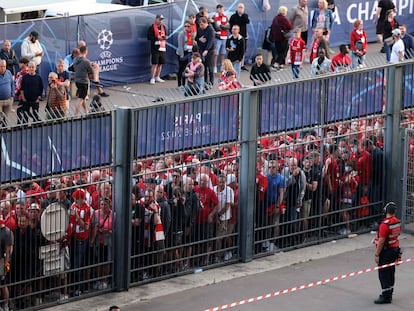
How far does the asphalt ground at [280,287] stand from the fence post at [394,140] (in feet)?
4.23

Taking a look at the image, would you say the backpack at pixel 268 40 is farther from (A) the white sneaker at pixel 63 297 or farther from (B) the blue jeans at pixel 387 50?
(A) the white sneaker at pixel 63 297

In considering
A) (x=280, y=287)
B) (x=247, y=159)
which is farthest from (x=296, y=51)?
(x=280, y=287)

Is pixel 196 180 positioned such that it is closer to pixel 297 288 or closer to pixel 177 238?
pixel 177 238

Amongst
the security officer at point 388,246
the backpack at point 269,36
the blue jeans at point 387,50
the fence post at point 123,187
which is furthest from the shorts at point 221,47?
the security officer at point 388,246

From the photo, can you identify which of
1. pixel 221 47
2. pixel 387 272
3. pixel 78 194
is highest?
pixel 221 47

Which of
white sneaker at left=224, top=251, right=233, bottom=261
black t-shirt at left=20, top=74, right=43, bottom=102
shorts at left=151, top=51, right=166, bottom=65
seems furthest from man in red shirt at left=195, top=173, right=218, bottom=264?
shorts at left=151, top=51, right=166, bottom=65

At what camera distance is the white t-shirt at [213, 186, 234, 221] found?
21.0 meters

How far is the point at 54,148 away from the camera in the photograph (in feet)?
62.5

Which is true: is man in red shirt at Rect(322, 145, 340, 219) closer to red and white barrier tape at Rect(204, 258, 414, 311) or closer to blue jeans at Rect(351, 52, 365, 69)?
red and white barrier tape at Rect(204, 258, 414, 311)

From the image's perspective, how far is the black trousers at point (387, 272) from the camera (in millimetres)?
19156

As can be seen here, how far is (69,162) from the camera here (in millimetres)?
19297

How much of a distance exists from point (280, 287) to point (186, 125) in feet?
8.58

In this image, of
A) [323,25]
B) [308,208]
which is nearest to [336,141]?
[308,208]

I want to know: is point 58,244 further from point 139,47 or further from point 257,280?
point 139,47
